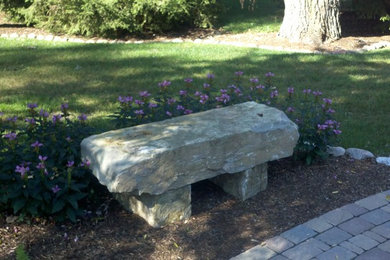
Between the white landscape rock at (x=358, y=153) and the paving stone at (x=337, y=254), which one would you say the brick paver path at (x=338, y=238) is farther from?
the white landscape rock at (x=358, y=153)

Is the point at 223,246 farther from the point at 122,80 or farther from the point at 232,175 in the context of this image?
the point at 122,80

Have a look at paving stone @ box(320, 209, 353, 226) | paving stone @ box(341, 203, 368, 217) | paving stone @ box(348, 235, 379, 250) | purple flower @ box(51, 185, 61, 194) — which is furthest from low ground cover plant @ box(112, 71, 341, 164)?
paving stone @ box(348, 235, 379, 250)

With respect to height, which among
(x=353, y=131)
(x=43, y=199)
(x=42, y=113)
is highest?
(x=42, y=113)

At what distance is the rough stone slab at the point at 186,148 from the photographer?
3652 mm

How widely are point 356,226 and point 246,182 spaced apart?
2.91 ft

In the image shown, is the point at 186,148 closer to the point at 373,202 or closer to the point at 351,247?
the point at 351,247

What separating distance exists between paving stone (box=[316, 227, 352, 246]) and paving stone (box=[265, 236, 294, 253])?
0.25m

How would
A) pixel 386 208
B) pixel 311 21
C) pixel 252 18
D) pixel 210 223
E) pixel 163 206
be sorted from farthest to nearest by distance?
1. pixel 252 18
2. pixel 311 21
3. pixel 386 208
4. pixel 210 223
5. pixel 163 206

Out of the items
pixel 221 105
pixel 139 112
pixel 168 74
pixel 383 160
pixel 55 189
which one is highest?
pixel 139 112

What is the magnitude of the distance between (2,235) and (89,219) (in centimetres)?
61

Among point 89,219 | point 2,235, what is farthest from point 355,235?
point 2,235

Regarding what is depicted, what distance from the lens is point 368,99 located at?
737cm

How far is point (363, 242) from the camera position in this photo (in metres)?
3.79

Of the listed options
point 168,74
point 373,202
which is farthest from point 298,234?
point 168,74
